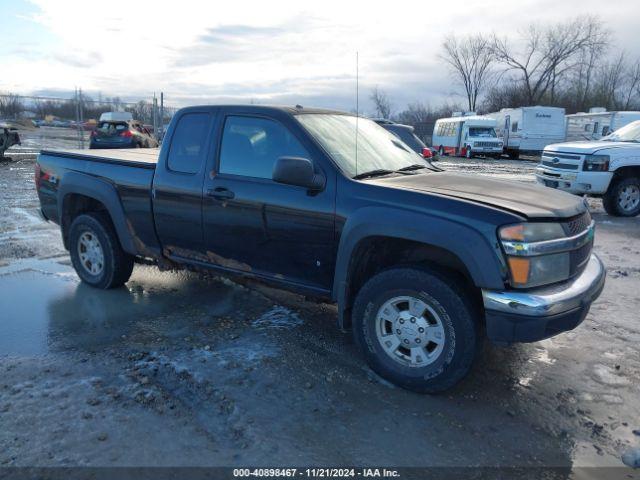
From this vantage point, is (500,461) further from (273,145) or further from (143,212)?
(143,212)

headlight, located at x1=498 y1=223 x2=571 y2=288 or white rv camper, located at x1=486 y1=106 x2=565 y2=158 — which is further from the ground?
white rv camper, located at x1=486 y1=106 x2=565 y2=158

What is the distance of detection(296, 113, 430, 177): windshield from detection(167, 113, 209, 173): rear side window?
937mm

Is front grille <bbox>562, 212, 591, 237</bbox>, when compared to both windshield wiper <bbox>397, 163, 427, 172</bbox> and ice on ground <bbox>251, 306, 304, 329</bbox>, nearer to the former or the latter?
windshield wiper <bbox>397, 163, 427, 172</bbox>

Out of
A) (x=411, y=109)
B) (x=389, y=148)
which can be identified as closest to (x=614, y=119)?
(x=389, y=148)

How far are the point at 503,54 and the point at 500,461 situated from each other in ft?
200

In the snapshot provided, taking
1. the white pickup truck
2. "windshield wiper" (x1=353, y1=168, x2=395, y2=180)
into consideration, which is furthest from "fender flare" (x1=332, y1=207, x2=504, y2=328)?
the white pickup truck

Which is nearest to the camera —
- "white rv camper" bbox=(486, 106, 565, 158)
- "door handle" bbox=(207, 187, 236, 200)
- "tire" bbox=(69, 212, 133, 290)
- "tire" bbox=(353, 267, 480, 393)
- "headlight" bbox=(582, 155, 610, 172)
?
"tire" bbox=(353, 267, 480, 393)

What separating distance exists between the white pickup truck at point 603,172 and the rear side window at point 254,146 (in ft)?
26.6

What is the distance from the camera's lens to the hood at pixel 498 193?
3.32 meters

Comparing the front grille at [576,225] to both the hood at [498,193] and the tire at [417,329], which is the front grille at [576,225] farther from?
the tire at [417,329]

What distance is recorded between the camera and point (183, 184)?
4512 mm

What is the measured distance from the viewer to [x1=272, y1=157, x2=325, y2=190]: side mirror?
3.62 m

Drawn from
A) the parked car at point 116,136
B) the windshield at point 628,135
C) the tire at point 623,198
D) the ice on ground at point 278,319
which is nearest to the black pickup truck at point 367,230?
the ice on ground at point 278,319

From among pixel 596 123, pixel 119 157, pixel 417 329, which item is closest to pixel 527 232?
pixel 417 329
